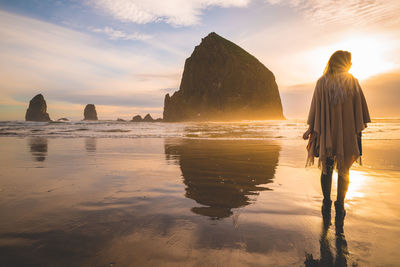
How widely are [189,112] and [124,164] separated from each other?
10962 centimetres

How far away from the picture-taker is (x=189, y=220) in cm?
275

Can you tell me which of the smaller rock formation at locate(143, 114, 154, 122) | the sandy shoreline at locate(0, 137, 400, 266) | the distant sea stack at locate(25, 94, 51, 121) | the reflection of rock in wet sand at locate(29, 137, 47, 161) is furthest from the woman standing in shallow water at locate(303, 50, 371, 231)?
the distant sea stack at locate(25, 94, 51, 121)

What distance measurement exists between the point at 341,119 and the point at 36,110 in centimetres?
15487

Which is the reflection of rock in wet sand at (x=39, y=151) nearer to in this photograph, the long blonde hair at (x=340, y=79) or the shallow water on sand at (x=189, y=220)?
the shallow water on sand at (x=189, y=220)

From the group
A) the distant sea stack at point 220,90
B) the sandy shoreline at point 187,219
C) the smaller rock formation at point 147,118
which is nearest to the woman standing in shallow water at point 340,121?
the sandy shoreline at point 187,219

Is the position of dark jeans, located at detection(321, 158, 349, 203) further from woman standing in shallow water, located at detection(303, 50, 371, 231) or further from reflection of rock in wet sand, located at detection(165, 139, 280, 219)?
reflection of rock in wet sand, located at detection(165, 139, 280, 219)

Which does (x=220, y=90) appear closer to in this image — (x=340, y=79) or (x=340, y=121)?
(x=340, y=79)

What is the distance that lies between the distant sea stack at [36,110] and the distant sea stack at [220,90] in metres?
71.4

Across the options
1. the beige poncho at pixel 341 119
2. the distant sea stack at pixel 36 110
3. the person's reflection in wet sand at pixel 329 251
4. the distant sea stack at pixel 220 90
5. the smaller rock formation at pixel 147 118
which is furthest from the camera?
the smaller rock formation at pixel 147 118

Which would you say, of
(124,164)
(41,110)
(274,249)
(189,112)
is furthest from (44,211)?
(41,110)

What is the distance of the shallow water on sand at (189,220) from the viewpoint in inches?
80.0

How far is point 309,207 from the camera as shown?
3.23 meters

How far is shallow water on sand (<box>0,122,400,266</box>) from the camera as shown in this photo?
→ 6.66 feet

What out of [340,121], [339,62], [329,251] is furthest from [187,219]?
[339,62]
